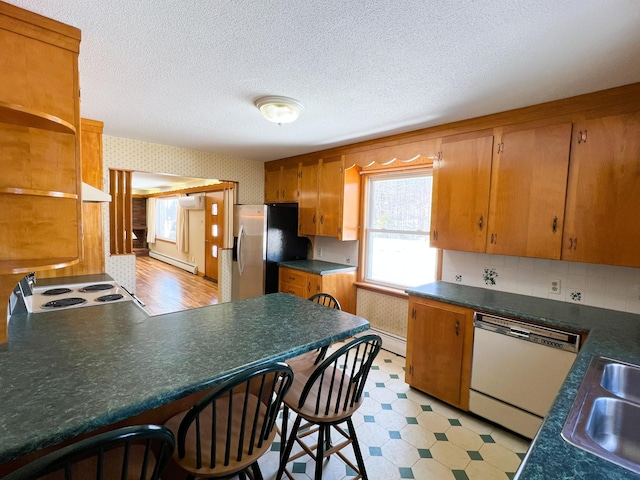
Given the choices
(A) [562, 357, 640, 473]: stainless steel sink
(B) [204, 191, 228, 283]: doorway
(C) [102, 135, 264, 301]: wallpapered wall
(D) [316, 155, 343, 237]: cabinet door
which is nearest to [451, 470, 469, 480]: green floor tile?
(A) [562, 357, 640, 473]: stainless steel sink

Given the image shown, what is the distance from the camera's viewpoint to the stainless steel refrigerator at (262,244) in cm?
406

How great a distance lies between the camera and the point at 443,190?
2736 millimetres

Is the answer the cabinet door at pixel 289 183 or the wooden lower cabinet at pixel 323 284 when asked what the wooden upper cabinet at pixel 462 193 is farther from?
the cabinet door at pixel 289 183

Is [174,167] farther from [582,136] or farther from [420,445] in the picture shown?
[582,136]

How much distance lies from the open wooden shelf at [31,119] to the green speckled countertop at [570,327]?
6.58 ft

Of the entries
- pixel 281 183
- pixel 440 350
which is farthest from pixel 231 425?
pixel 281 183

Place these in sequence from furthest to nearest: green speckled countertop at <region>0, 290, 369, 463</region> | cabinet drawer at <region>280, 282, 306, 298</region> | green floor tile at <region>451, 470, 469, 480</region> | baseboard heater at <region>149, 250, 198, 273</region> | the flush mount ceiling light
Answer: baseboard heater at <region>149, 250, 198, 273</region>, cabinet drawer at <region>280, 282, 306, 298</region>, the flush mount ceiling light, green floor tile at <region>451, 470, 469, 480</region>, green speckled countertop at <region>0, 290, 369, 463</region>

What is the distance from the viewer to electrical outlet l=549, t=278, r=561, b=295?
241 cm

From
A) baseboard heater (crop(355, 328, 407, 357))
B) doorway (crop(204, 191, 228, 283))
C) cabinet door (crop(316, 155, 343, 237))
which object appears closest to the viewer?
baseboard heater (crop(355, 328, 407, 357))

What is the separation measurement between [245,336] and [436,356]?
1.68m

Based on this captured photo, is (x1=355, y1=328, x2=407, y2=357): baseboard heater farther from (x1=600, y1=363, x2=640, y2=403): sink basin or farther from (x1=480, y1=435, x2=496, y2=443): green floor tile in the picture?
(x1=600, y1=363, x2=640, y2=403): sink basin

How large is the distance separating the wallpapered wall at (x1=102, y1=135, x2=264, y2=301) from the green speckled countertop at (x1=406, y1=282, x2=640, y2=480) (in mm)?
2908

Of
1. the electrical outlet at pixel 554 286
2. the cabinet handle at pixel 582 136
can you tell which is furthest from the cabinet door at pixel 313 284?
the cabinet handle at pixel 582 136

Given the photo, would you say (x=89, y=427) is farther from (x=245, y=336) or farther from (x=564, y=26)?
(x=564, y=26)
